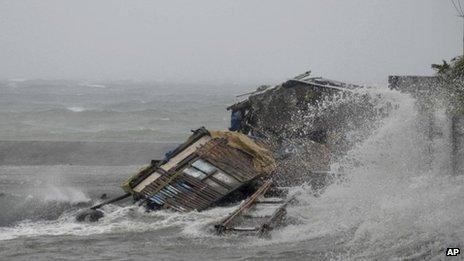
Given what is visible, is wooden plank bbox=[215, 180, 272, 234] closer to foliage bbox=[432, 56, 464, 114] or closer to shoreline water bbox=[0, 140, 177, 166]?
foliage bbox=[432, 56, 464, 114]

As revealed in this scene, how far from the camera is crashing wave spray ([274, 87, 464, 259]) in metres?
11.1

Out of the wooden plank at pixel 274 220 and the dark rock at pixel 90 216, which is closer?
the wooden plank at pixel 274 220

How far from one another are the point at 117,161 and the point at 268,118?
27.9ft

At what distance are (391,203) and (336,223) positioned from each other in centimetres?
127

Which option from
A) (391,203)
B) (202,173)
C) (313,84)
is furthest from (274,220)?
(313,84)

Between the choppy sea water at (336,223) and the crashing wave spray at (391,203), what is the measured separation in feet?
0.06

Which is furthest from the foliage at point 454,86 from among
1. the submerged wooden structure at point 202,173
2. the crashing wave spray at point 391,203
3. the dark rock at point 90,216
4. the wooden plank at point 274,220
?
the dark rock at point 90,216

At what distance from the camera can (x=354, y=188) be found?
559 inches

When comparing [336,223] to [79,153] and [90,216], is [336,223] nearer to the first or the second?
[90,216]

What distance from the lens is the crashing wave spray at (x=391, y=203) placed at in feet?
36.6

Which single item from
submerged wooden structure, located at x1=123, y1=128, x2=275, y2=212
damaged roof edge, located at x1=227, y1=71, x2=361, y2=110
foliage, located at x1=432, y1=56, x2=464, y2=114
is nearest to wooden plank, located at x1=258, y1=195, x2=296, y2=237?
submerged wooden structure, located at x1=123, y1=128, x2=275, y2=212

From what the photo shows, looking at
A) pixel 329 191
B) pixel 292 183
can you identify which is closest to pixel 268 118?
pixel 292 183

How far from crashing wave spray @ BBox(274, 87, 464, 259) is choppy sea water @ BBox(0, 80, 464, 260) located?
0.7 inches

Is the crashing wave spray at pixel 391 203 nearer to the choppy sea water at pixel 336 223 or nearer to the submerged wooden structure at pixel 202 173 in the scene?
the choppy sea water at pixel 336 223
